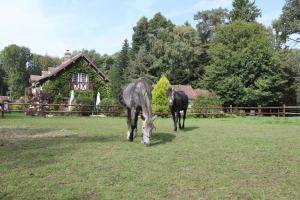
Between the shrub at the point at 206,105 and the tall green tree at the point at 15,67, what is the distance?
57.9 meters

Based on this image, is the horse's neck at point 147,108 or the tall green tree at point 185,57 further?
the tall green tree at point 185,57

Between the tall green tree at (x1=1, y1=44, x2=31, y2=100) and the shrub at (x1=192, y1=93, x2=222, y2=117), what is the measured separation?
57.9m

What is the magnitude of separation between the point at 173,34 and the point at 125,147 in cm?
4815

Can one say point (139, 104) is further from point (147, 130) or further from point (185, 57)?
point (185, 57)

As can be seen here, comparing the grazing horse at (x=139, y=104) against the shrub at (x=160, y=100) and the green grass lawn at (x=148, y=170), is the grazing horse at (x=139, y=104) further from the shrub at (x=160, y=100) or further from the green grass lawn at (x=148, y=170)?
the shrub at (x=160, y=100)

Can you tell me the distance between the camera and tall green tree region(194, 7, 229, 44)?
195 ft

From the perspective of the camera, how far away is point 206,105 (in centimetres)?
3175

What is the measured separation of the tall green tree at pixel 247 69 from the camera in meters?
43.3

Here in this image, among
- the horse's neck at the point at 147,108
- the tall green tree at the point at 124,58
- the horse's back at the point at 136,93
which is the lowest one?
the horse's neck at the point at 147,108

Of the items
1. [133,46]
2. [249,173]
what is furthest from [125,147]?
[133,46]

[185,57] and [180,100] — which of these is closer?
[180,100]

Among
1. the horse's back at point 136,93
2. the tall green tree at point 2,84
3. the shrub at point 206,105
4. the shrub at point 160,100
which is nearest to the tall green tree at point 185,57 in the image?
the shrub at point 206,105

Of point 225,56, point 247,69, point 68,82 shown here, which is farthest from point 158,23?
point 68,82

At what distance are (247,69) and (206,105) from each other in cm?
1468
